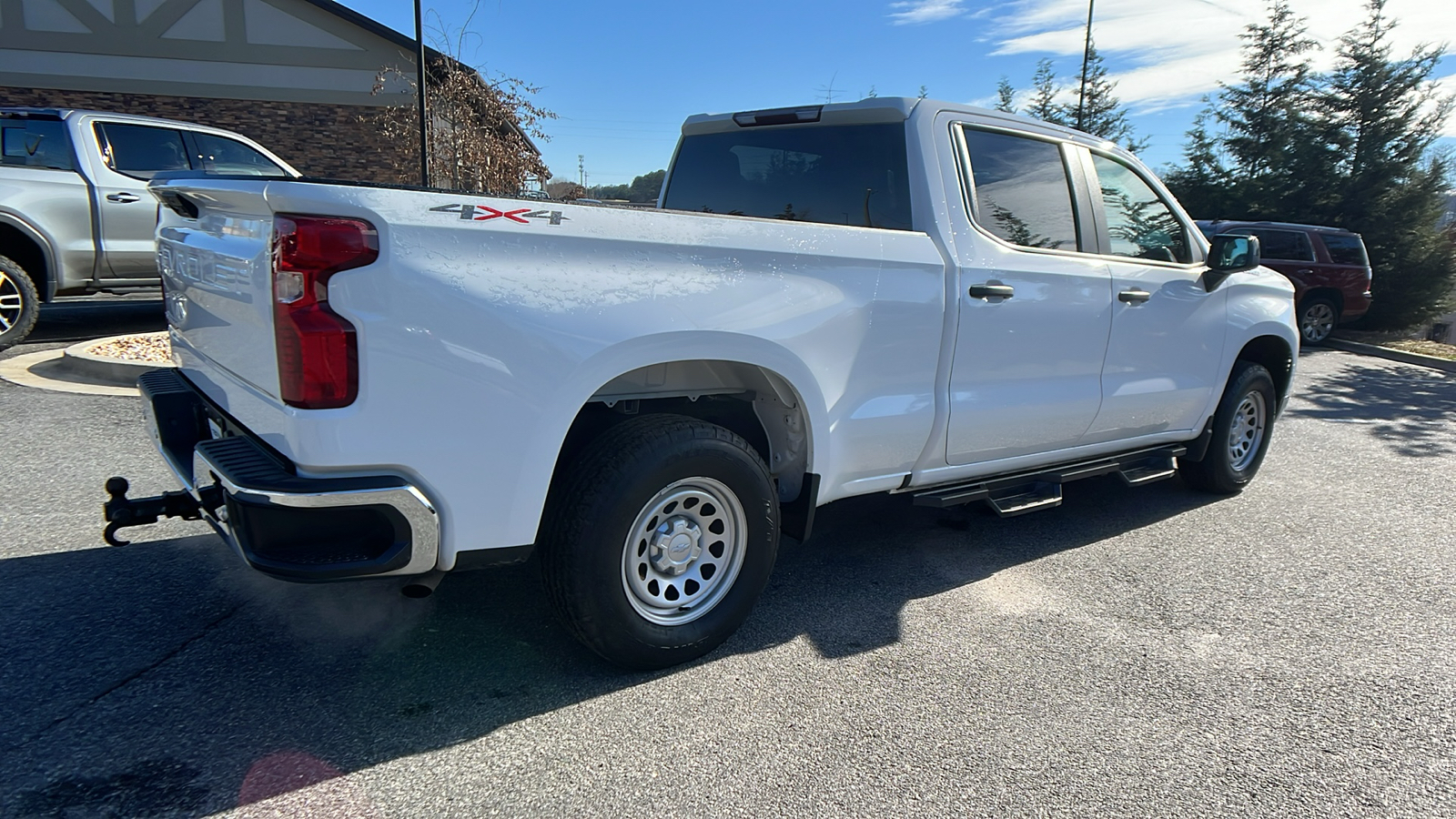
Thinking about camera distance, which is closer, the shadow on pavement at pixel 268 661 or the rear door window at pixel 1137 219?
the shadow on pavement at pixel 268 661

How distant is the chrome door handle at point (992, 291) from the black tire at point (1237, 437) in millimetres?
2311

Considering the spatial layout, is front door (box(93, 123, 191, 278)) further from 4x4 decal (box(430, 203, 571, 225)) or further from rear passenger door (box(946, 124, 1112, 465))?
rear passenger door (box(946, 124, 1112, 465))

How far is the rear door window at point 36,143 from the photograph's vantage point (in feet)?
25.1

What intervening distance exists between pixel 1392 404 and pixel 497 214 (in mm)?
10262

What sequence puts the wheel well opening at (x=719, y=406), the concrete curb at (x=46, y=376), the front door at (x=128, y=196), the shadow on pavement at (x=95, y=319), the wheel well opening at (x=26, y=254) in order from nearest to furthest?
the wheel well opening at (x=719, y=406), the concrete curb at (x=46, y=376), the wheel well opening at (x=26, y=254), the front door at (x=128, y=196), the shadow on pavement at (x=95, y=319)

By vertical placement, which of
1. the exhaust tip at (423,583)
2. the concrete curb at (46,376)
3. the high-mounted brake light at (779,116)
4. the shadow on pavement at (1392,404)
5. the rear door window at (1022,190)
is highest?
the high-mounted brake light at (779,116)

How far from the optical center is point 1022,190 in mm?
3980

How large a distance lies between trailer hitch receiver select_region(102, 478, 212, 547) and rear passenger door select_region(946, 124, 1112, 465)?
2763 millimetres

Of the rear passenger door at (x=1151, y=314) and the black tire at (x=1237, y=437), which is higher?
the rear passenger door at (x=1151, y=314)

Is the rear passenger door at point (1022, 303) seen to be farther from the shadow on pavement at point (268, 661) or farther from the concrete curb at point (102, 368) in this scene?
the concrete curb at point (102, 368)

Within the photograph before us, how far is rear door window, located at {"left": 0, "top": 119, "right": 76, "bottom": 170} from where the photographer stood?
7.64 metres

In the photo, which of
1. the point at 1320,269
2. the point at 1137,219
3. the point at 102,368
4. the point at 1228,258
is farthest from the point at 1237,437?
the point at 1320,269

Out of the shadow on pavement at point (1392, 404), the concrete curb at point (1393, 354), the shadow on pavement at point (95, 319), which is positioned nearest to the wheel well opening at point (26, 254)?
the shadow on pavement at point (95, 319)

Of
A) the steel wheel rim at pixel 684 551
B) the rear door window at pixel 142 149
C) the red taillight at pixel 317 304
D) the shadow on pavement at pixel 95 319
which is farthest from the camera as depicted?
the shadow on pavement at pixel 95 319
